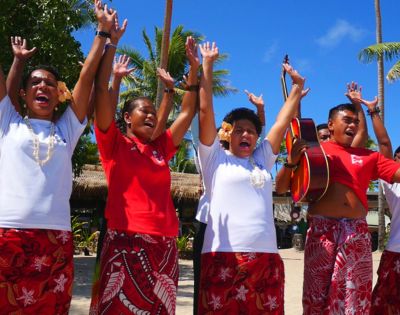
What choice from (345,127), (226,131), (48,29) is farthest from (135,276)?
(48,29)

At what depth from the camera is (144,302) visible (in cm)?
318

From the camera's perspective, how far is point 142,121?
3723 millimetres

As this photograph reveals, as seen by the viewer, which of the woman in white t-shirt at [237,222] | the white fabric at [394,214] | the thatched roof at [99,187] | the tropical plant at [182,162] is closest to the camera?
the woman in white t-shirt at [237,222]

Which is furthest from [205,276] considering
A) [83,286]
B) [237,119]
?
[83,286]

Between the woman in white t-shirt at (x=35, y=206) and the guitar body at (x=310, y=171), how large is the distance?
1.93 meters

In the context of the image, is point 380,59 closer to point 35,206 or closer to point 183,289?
point 183,289

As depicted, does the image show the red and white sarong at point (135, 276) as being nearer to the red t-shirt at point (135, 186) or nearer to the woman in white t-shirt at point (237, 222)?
the red t-shirt at point (135, 186)

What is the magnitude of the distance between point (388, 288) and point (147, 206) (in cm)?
247

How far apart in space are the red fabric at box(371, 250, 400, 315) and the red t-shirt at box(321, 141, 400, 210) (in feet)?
2.12

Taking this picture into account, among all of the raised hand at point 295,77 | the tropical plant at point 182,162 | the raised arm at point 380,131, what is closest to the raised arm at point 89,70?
the raised hand at point 295,77

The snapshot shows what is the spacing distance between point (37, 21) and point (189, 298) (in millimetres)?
5363

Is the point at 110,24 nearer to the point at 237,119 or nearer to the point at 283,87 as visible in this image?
the point at 237,119

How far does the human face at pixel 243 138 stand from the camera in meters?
3.80

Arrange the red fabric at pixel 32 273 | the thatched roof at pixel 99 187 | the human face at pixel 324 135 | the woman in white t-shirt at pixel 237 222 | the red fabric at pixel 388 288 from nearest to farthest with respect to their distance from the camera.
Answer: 1. the red fabric at pixel 32 273
2. the woman in white t-shirt at pixel 237 222
3. the red fabric at pixel 388 288
4. the human face at pixel 324 135
5. the thatched roof at pixel 99 187
